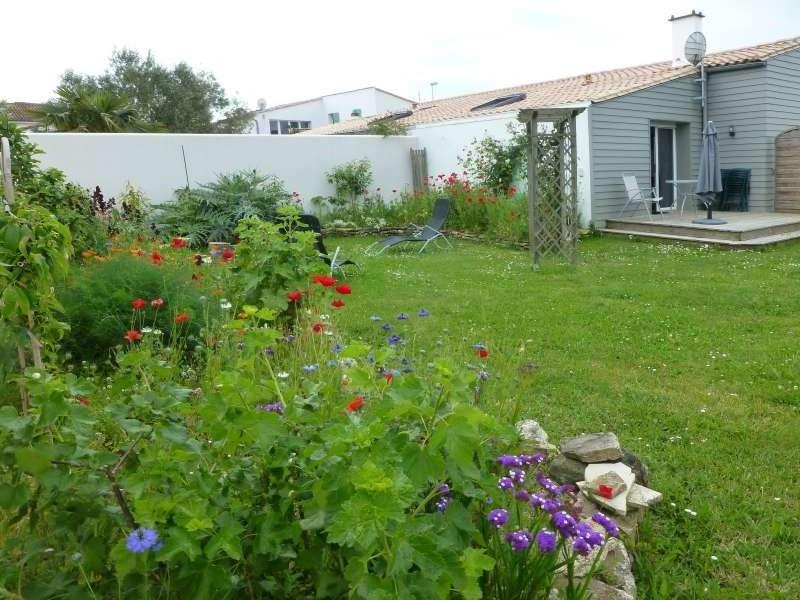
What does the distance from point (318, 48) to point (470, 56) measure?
5.50 meters

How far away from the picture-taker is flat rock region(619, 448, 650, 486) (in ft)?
9.91

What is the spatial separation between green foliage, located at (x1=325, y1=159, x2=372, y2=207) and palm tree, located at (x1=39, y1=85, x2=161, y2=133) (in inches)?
262

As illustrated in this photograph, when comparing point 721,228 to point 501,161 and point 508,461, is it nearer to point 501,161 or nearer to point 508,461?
point 501,161

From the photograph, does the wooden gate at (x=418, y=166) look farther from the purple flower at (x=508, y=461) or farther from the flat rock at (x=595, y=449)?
the purple flower at (x=508, y=461)

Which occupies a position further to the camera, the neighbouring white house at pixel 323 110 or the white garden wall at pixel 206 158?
the neighbouring white house at pixel 323 110

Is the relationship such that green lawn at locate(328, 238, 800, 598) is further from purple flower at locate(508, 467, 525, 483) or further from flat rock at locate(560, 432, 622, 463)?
purple flower at locate(508, 467, 525, 483)

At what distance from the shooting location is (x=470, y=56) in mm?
19297

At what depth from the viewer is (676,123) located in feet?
50.0

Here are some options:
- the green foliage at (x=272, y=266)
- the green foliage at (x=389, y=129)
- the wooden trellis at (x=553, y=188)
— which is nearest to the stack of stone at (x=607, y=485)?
the green foliage at (x=272, y=266)

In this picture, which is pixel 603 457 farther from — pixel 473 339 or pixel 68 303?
pixel 68 303

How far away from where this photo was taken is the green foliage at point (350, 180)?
49.6ft

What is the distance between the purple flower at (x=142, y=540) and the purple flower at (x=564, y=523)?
3.21ft

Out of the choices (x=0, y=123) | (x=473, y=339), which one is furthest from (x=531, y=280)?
(x=0, y=123)

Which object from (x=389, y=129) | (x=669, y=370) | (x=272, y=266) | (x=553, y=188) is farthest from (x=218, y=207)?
(x=669, y=370)
